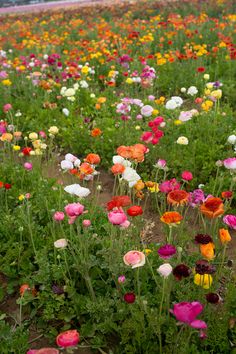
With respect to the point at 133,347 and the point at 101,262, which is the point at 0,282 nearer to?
the point at 101,262

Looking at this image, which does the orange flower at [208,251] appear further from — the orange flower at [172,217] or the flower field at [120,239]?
the orange flower at [172,217]

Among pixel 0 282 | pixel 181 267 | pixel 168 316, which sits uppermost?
pixel 181 267

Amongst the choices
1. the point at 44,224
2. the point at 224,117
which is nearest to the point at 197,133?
the point at 224,117

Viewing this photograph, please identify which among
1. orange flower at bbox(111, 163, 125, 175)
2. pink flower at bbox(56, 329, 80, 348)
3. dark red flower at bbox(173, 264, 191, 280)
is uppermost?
orange flower at bbox(111, 163, 125, 175)

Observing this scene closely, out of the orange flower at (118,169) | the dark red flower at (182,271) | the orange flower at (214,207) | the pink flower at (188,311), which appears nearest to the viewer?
the pink flower at (188,311)

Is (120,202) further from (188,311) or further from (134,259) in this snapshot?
(188,311)

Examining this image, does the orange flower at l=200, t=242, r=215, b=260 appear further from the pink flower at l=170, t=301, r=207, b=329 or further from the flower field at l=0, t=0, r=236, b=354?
the pink flower at l=170, t=301, r=207, b=329

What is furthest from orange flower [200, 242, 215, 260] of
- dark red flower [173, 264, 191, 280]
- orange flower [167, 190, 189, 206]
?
orange flower [167, 190, 189, 206]

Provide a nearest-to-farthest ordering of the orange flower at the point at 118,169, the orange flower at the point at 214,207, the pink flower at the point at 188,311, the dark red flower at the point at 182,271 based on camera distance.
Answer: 1. the pink flower at the point at 188,311
2. the dark red flower at the point at 182,271
3. the orange flower at the point at 214,207
4. the orange flower at the point at 118,169

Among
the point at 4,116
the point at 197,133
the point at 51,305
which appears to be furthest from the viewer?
the point at 4,116

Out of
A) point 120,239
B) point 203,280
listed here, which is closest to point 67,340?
point 203,280

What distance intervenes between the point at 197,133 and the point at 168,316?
2506 millimetres

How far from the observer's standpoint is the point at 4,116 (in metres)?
5.79

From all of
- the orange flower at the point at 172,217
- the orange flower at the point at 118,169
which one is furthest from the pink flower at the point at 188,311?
the orange flower at the point at 118,169
